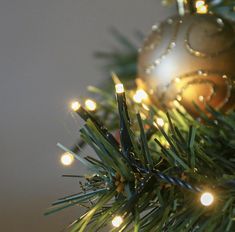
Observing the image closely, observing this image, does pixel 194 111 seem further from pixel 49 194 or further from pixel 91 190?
pixel 49 194

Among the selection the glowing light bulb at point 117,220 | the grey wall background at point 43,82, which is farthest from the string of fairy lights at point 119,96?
the grey wall background at point 43,82

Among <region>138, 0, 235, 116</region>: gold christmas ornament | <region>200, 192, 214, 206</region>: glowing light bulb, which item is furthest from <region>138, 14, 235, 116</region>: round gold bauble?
<region>200, 192, 214, 206</region>: glowing light bulb

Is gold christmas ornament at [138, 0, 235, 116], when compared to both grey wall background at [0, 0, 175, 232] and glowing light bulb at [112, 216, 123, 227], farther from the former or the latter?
grey wall background at [0, 0, 175, 232]

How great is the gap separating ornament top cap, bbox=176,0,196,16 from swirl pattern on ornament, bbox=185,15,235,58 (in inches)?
1.3

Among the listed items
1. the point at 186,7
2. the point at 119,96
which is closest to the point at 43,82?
the point at 186,7

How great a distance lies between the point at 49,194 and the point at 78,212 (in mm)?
73

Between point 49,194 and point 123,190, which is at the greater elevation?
point 49,194

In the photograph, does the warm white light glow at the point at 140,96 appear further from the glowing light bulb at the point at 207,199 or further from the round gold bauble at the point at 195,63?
the glowing light bulb at the point at 207,199

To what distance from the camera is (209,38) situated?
1.29ft

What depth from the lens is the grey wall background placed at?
0.72 m

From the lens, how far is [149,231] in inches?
12.2

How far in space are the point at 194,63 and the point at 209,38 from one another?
24 mm

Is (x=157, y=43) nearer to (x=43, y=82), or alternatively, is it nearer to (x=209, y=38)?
(x=209, y=38)

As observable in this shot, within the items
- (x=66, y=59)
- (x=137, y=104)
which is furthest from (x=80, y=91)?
(x=137, y=104)
